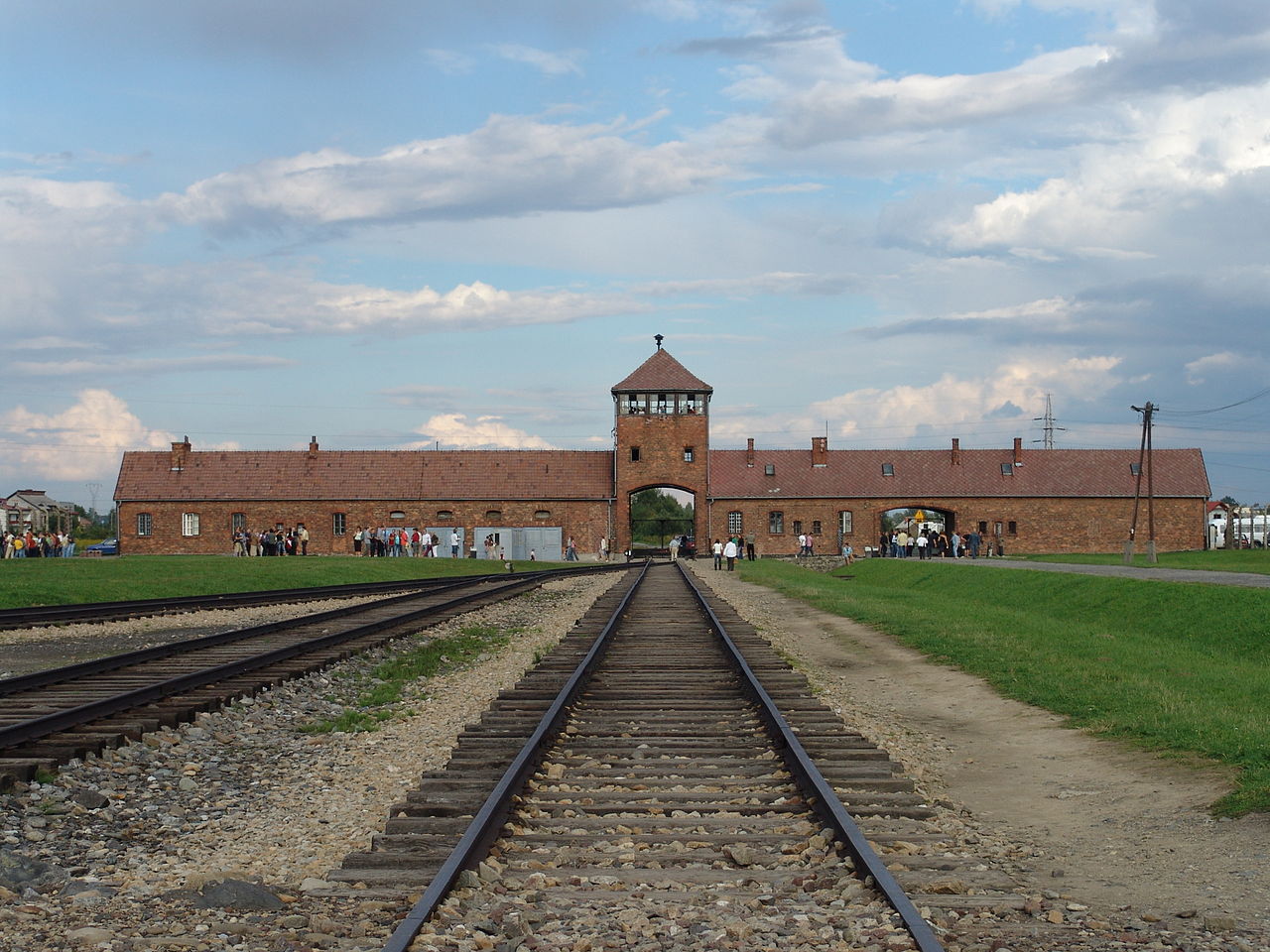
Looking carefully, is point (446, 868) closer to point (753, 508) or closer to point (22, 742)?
point (22, 742)

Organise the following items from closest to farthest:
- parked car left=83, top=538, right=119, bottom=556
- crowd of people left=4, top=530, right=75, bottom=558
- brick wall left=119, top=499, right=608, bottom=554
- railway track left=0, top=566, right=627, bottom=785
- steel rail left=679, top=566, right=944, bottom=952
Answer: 1. steel rail left=679, top=566, right=944, bottom=952
2. railway track left=0, top=566, right=627, bottom=785
3. crowd of people left=4, top=530, right=75, bottom=558
4. parked car left=83, top=538, right=119, bottom=556
5. brick wall left=119, top=499, right=608, bottom=554

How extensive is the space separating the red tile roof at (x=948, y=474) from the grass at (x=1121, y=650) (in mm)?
40407

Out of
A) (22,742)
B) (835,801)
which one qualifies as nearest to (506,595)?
(22,742)

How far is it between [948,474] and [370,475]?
33.5 metres

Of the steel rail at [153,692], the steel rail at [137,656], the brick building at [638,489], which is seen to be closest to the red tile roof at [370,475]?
the brick building at [638,489]

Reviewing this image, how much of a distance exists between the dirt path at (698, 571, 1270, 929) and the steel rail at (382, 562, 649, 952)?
2.52 m

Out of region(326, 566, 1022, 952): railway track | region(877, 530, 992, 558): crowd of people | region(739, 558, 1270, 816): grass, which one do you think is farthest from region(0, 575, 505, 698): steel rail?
region(877, 530, 992, 558): crowd of people

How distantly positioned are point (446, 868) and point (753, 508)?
66.7m

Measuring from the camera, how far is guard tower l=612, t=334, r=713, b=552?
2800 inches

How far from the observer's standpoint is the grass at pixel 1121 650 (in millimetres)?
9352

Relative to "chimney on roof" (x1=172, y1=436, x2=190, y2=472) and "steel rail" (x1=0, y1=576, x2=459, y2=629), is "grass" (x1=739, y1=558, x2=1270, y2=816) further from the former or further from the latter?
"chimney on roof" (x1=172, y1=436, x2=190, y2=472)

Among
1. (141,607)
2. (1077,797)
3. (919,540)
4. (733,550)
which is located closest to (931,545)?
(919,540)

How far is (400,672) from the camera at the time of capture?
1396 centimetres

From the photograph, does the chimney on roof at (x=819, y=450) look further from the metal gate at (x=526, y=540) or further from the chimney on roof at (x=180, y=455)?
the chimney on roof at (x=180, y=455)
